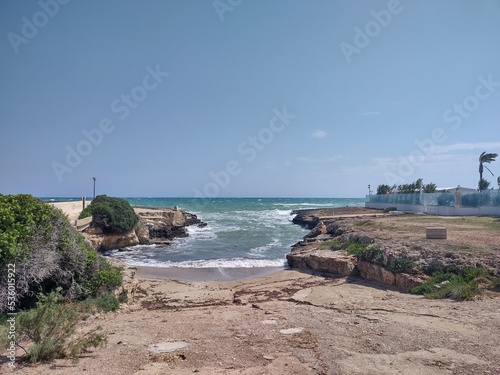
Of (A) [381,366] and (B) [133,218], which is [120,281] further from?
(B) [133,218]

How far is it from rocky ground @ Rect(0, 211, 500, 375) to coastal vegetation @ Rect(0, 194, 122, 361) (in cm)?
42

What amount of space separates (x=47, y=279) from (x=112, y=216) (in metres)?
17.1

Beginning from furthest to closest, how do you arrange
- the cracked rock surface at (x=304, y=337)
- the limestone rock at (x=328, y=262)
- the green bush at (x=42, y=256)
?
the limestone rock at (x=328, y=262), the green bush at (x=42, y=256), the cracked rock surface at (x=304, y=337)

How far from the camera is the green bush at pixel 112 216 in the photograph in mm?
25203

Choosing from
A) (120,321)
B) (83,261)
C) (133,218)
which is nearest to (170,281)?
(83,261)

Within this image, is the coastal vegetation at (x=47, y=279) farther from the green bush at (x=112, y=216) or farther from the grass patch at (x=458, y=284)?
the green bush at (x=112, y=216)

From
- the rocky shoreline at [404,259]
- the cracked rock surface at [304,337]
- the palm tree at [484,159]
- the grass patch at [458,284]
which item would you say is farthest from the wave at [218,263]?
the palm tree at [484,159]

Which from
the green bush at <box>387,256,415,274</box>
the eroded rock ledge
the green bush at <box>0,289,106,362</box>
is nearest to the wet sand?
the green bush at <box>387,256,415,274</box>

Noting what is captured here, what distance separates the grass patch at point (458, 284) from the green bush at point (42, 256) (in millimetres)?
8518

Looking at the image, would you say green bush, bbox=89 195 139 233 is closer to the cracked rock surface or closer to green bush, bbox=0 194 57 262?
the cracked rock surface

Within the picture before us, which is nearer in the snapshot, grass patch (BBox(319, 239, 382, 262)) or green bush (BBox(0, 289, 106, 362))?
green bush (BBox(0, 289, 106, 362))

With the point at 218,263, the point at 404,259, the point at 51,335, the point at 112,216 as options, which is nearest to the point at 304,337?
the point at 51,335

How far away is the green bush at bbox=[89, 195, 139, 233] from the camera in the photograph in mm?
25203

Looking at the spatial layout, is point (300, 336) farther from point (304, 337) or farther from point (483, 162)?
point (483, 162)
